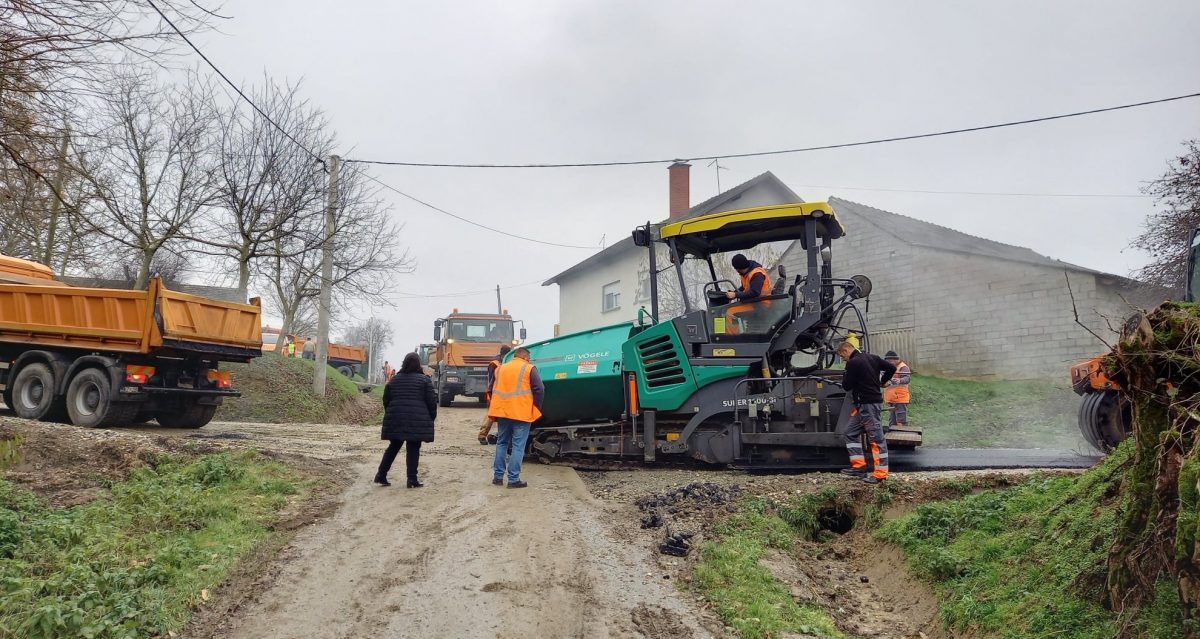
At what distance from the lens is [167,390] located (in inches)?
496

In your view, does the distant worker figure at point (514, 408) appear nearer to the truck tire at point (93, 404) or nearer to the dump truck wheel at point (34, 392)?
the truck tire at point (93, 404)

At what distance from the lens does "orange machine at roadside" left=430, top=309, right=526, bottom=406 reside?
23000mm

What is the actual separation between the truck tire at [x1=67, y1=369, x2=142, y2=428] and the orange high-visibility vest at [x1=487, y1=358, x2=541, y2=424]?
7.55 metres

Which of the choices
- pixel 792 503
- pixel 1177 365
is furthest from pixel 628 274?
pixel 1177 365

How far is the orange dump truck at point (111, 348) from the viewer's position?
40.0 feet

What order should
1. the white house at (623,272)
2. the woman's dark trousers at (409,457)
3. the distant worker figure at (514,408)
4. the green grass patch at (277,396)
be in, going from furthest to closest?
the white house at (623,272)
the green grass patch at (277,396)
the distant worker figure at (514,408)
the woman's dark trousers at (409,457)

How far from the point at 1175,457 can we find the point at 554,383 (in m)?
7.21

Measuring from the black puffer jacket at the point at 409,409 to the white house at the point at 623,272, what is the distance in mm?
15998

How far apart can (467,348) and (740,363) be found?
1566cm

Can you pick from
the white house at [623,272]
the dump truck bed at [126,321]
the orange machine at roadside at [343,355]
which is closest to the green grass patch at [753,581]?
the dump truck bed at [126,321]

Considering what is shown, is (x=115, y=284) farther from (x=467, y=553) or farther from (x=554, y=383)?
(x=467, y=553)

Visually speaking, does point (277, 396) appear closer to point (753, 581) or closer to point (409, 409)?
point (409, 409)

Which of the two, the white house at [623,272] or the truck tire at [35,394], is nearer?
the truck tire at [35,394]

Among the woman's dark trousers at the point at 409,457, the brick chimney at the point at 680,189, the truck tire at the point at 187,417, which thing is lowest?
the woman's dark trousers at the point at 409,457
